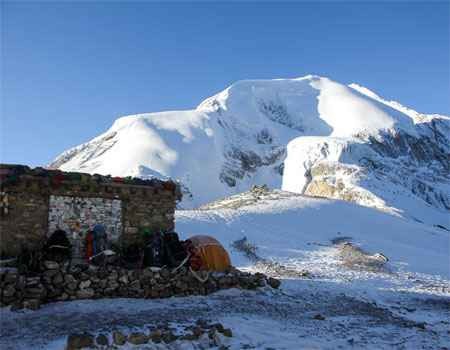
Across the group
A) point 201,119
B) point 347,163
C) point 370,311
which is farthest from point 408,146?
point 370,311

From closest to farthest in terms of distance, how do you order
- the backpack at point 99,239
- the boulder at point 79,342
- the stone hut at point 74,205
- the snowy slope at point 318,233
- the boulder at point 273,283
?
the boulder at point 79,342 → the stone hut at point 74,205 → the backpack at point 99,239 → the boulder at point 273,283 → the snowy slope at point 318,233

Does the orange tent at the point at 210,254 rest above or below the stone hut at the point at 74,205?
below

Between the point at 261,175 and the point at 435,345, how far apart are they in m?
126

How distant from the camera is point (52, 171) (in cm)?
1597

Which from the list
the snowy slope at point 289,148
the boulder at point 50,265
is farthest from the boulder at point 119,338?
the snowy slope at point 289,148

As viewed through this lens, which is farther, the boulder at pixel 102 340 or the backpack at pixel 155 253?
the backpack at pixel 155 253

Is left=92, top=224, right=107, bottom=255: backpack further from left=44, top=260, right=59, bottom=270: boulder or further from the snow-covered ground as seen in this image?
the snow-covered ground

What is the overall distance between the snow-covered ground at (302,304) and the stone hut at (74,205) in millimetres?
2938

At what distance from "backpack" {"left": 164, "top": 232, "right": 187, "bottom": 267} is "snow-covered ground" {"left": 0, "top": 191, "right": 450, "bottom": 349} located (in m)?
1.44

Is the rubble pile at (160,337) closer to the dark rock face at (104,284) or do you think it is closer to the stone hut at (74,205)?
the dark rock face at (104,284)

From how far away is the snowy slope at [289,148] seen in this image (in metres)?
102

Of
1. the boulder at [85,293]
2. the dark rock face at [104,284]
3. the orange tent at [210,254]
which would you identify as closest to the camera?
the dark rock face at [104,284]

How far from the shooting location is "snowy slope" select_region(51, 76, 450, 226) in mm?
102312

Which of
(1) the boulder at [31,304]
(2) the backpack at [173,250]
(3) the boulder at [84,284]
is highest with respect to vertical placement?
(2) the backpack at [173,250]
